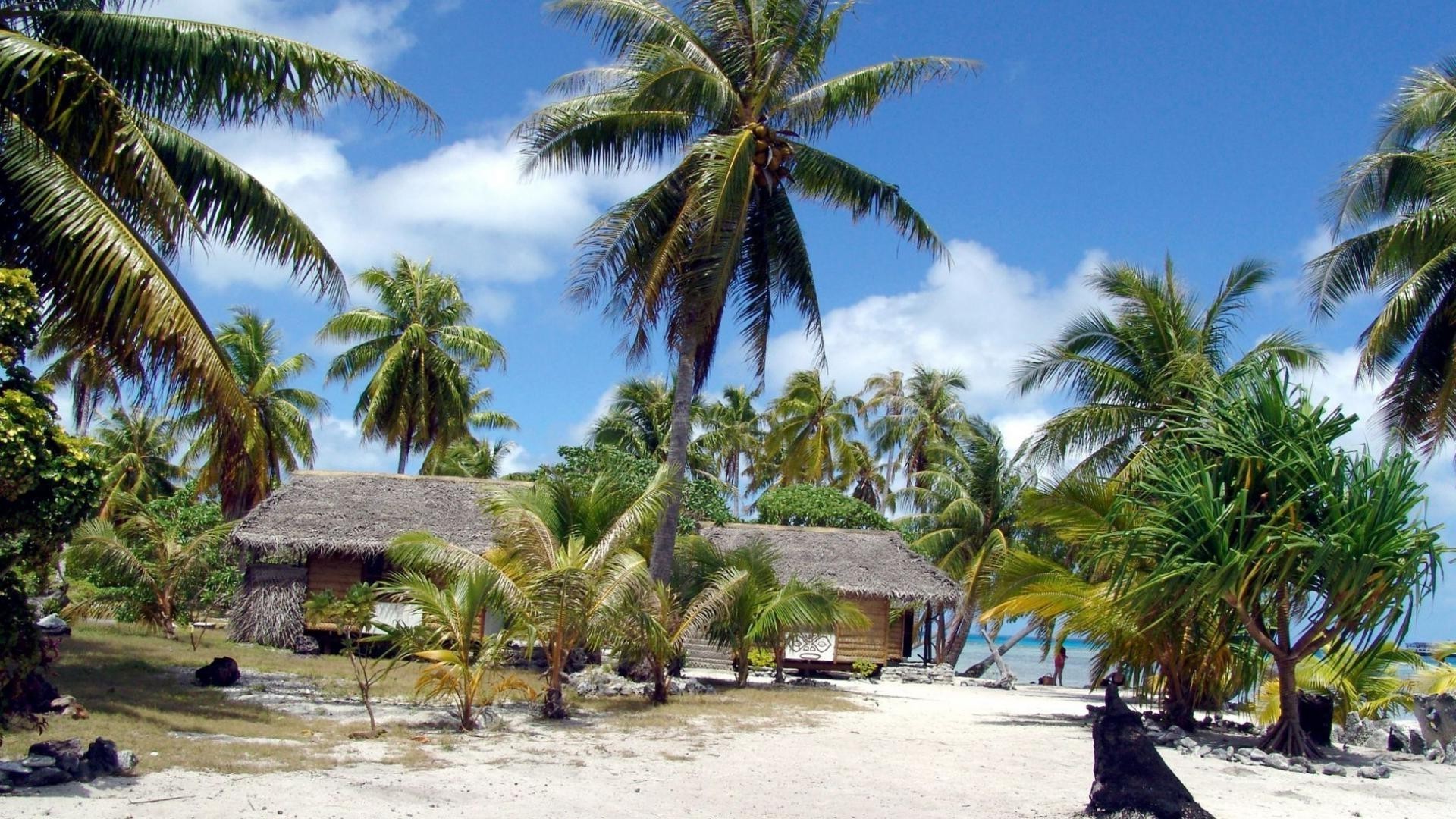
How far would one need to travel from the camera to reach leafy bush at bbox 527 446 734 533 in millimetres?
22419

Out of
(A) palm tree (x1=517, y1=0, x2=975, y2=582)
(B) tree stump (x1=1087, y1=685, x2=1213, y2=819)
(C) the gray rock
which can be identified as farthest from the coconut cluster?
(C) the gray rock

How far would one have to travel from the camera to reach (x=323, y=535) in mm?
20000

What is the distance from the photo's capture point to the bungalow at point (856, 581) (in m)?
22.6

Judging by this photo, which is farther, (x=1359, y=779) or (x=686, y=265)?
(x=686, y=265)

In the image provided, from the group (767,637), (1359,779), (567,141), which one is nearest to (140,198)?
(567,141)

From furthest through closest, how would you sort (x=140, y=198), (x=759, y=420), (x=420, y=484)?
(x=759, y=420) < (x=420, y=484) < (x=140, y=198)

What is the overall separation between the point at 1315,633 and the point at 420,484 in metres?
16.8

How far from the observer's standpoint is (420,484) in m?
22.6

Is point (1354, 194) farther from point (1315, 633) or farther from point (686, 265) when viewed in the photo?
point (686, 265)

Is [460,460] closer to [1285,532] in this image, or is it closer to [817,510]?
[817,510]

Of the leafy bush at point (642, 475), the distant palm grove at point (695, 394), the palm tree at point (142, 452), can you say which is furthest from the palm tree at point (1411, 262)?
the palm tree at point (142, 452)

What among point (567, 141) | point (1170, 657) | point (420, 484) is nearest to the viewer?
point (1170, 657)

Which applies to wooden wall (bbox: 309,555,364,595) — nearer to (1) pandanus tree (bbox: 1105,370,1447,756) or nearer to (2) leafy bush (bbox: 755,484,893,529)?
(2) leafy bush (bbox: 755,484,893,529)

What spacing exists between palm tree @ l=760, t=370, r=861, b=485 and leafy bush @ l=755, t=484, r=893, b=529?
6915 mm
